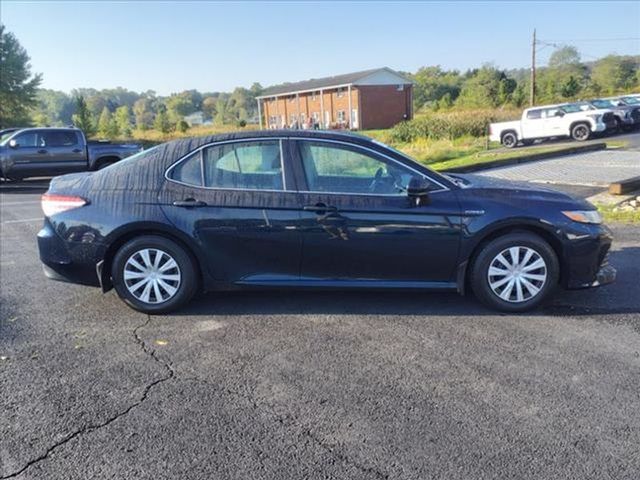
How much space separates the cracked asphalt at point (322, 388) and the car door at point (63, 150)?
42.9 ft

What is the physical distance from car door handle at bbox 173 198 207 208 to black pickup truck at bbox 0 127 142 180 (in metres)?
13.7

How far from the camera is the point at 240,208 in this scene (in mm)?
4668

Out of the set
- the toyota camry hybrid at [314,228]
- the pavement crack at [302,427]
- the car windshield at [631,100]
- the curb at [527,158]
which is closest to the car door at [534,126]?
the curb at [527,158]

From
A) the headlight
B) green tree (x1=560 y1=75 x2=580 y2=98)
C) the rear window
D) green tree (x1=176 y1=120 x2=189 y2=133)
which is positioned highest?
green tree (x1=560 y1=75 x2=580 y2=98)

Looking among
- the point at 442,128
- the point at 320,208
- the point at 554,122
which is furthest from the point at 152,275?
the point at 442,128

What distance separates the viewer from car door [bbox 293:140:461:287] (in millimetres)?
4594

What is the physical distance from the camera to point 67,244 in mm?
4828

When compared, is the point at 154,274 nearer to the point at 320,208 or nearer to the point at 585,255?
the point at 320,208

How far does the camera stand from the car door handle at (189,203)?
4.70 m

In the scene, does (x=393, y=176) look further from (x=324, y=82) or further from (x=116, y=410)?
(x=324, y=82)

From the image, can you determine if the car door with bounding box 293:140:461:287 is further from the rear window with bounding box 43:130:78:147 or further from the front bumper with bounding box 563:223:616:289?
the rear window with bounding box 43:130:78:147

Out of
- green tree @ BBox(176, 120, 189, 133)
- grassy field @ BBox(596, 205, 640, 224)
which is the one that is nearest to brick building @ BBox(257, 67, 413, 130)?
green tree @ BBox(176, 120, 189, 133)

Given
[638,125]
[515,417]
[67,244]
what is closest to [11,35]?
[638,125]

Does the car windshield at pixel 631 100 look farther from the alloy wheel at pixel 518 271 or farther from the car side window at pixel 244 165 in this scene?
the car side window at pixel 244 165
